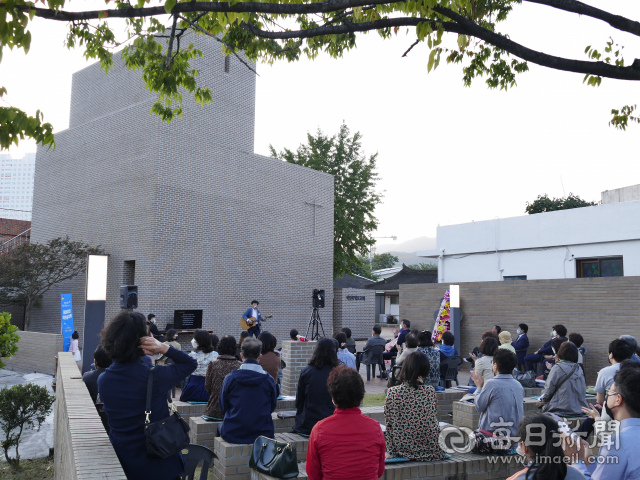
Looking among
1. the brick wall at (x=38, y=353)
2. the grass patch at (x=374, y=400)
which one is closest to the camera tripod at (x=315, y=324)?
the brick wall at (x=38, y=353)

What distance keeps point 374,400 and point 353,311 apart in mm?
13905

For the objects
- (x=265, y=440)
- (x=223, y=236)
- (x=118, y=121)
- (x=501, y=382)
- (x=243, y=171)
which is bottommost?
(x=265, y=440)

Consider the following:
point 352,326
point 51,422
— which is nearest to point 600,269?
point 352,326

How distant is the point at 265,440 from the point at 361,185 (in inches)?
999

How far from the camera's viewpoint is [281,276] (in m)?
19.7

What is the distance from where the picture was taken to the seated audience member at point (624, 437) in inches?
97.5

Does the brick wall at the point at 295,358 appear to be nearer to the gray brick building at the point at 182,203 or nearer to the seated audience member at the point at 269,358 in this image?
the seated audience member at the point at 269,358

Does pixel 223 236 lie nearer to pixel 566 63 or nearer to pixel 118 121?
pixel 118 121

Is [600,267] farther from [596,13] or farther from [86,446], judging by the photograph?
[86,446]

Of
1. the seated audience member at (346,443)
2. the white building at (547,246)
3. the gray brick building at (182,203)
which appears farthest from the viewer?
the gray brick building at (182,203)

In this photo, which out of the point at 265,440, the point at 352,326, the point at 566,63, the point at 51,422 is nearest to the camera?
the point at 265,440

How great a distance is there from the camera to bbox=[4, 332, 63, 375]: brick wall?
42.8ft

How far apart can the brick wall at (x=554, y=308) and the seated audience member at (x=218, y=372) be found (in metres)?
9.51

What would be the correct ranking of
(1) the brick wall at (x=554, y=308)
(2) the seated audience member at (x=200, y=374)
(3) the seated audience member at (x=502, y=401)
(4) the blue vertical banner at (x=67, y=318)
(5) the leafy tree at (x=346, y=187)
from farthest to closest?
(5) the leafy tree at (x=346, y=187), (4) the blue vertical banner at (x=67, y=318), (1) the brick wall at (x=554, y=308), (2) the seated audience member at (x=200, y=374), (3) the seated audience member at (x=502, y=401)
